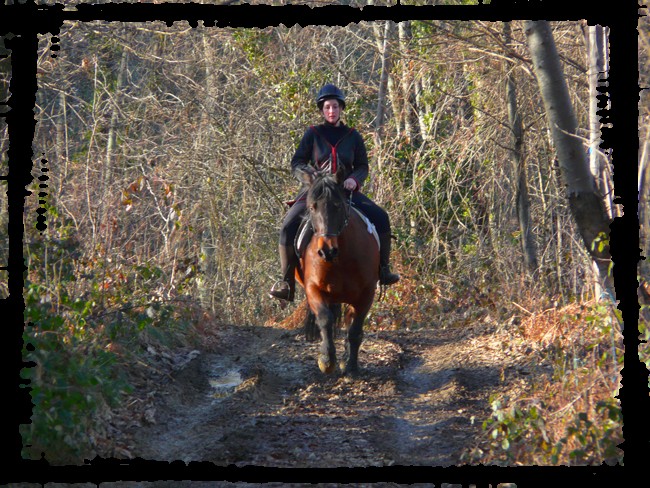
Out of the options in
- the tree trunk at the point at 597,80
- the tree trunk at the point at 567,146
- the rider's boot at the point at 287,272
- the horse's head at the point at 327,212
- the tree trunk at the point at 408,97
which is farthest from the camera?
the tree trunk at the point at 408,97

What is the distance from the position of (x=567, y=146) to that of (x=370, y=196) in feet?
30.8

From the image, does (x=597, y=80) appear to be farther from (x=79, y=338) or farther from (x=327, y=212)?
(x=79, y=338)

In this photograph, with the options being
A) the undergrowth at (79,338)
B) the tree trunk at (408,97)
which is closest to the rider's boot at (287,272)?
the undergrowth at (79,338)

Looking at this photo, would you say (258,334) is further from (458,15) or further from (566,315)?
(458,15)

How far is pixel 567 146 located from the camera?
6922mm

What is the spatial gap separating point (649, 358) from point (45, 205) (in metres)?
6.25

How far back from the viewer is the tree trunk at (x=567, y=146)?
22.8ft

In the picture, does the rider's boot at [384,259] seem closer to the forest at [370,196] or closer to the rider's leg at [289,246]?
the rider's leg at [289,246]

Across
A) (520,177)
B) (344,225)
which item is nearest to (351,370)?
(344,225)

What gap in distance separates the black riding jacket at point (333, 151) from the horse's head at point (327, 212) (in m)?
0.98

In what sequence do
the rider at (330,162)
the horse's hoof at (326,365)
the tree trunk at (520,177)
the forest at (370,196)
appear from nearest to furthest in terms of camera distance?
the forest at (370,196), the horse's hoof at (326,365), the rider at (330,162), the tree trunk at (520,177)

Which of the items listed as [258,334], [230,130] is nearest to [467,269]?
[258,334]

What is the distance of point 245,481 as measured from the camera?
555 cm

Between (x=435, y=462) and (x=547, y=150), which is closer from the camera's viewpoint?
(x=435, y=462)
